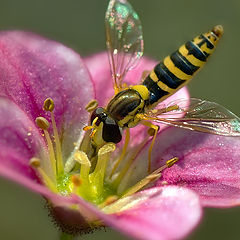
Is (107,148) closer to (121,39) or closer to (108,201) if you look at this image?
(108,201)

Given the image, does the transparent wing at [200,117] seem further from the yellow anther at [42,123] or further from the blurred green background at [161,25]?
the blurred green background at [161,25]

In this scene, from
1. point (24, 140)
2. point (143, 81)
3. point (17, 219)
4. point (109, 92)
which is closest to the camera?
point (24, 140)

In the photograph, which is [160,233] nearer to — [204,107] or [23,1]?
[204,107]

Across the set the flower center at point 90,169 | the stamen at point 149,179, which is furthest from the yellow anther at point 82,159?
the stamen at point 149,179

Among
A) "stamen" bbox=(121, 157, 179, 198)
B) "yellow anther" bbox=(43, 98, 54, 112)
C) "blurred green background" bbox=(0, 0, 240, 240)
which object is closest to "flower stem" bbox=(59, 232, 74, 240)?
"stamen" bbox=(121, 157, 179, 198)

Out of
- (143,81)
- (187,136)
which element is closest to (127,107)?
(143,81)

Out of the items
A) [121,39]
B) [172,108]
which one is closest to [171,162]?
[172,108]
